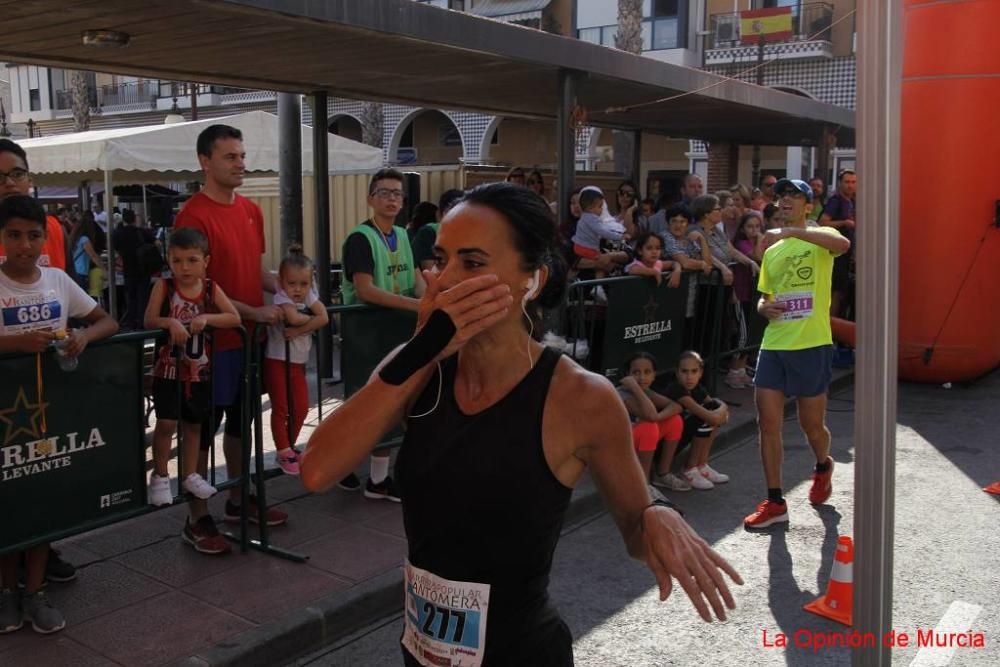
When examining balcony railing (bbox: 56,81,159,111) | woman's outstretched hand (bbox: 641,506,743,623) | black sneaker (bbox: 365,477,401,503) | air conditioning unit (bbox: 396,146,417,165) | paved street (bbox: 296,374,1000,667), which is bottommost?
paved street (bbox: 296,374,1000,667)

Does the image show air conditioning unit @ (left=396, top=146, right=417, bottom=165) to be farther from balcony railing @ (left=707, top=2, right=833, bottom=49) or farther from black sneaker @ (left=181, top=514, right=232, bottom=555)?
black sneaker @ (left=181, top=514, right=232, bottom=555)

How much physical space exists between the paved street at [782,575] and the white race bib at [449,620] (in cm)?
216

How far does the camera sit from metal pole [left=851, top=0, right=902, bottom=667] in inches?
86.4

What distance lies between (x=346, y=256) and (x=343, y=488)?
5.30 feet

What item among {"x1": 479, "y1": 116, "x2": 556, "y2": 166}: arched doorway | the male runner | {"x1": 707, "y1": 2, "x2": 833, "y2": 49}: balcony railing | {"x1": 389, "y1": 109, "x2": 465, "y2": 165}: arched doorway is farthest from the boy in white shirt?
{"x1": 389, "y1": 109, "x2": 465, "y2": 165}: arched doorway

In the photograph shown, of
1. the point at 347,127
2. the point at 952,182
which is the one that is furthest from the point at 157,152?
the point at 347,127

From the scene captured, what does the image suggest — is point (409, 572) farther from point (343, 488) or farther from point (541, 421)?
point (343, 488)

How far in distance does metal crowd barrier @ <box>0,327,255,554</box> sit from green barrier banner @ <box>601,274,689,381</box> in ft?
12.8

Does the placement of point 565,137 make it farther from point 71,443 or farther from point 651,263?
point 71,443

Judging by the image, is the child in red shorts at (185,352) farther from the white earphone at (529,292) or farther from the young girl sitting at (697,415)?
the young girl sitting at (697,415)

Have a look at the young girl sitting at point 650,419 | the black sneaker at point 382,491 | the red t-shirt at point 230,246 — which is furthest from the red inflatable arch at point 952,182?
the red t-shirt at point 230,246

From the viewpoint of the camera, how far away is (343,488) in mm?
6234

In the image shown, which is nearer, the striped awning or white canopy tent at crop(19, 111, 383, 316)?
white canopy tent at crop(19, 111, 383, 316)

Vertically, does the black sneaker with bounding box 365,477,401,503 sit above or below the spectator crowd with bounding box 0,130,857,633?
below
